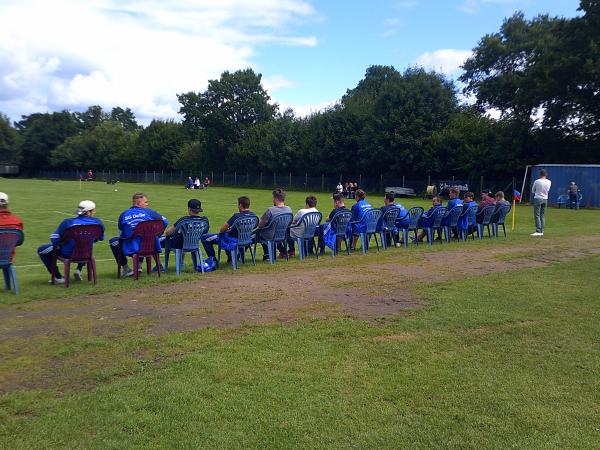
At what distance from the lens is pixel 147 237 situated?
8703mm

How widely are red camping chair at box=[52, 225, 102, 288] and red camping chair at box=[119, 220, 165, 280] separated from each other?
593mm

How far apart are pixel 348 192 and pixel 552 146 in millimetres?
15735

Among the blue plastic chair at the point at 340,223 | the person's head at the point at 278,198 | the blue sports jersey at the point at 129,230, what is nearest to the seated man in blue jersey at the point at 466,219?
the blue plastic chair at the point at 340,223

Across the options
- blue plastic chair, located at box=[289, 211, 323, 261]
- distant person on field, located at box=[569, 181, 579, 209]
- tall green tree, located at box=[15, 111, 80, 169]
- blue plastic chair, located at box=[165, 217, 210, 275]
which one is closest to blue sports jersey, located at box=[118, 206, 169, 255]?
blue plastic chair, located at box=[165, 217, 210, 275]

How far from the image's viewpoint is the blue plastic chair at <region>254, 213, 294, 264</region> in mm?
10336

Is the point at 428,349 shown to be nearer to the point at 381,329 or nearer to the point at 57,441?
the point at 381,329

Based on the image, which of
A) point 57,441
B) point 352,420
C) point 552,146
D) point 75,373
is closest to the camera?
point 57,441

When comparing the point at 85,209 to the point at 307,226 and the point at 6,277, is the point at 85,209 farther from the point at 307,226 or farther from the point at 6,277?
the point at 307,226

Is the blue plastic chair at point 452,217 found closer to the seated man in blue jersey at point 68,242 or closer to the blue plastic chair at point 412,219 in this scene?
the blue plastic chair at point 412,219

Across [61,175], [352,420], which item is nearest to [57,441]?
[352,420]

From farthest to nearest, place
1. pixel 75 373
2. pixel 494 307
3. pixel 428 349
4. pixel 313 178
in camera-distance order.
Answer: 1. pixel 313 178
2. pixel 494 307
3. pixel 428 349
4. pixel 75 373

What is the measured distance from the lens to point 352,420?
3734 millimetres

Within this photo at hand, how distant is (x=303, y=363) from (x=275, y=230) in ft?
19.1

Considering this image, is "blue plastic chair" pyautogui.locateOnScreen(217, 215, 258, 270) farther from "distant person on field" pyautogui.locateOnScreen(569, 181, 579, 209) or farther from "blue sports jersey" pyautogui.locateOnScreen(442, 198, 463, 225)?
"distant person on field" pyautogui.locateOnScreen(569, 181, 579, 209)
